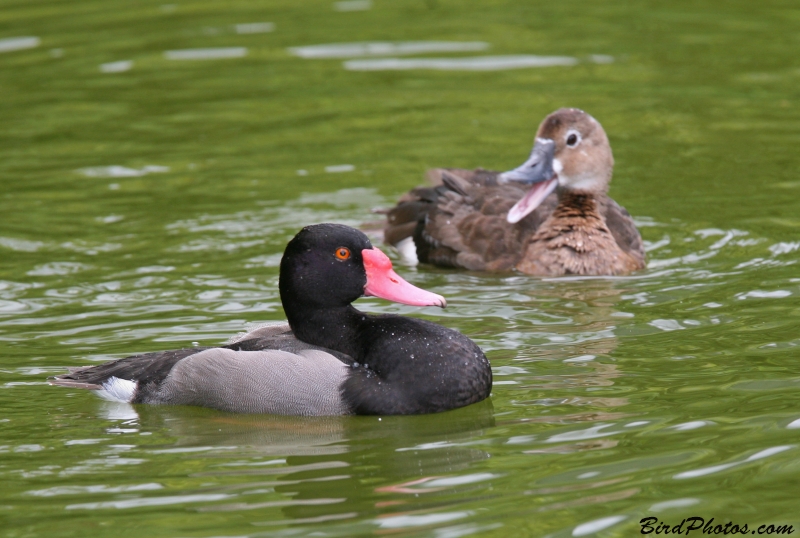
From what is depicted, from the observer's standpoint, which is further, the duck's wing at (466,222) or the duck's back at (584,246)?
the duck's wing at (466,222)

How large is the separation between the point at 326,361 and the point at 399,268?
338 centimetres

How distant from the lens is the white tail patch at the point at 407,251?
34.5 feet

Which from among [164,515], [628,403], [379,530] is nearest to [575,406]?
[628,403]

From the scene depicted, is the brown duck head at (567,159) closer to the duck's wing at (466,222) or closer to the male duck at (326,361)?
the duck's wing at (466,222)

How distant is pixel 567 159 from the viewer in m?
10.3

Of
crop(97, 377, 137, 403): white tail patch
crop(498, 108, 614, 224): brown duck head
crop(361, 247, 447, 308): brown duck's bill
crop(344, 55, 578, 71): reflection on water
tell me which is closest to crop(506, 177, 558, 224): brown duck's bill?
crop(498, 108, 614, 224): brown duck head

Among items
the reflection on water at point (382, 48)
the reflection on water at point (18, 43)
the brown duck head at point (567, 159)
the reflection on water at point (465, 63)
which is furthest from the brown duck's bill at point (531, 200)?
the reflection on water at point (18, 43)

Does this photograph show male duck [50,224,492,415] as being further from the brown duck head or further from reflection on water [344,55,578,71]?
reflection on water [344,55,578,71]

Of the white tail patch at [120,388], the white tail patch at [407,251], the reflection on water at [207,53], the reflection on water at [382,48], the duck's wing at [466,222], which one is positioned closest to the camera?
the white tail patch at [120,388]

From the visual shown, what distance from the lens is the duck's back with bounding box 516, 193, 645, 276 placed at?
388 inches

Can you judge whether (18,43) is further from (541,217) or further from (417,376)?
(417,376)

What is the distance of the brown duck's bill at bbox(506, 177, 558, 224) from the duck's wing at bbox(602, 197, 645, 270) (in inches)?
17.6

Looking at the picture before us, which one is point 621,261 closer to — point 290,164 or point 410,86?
point 290,164

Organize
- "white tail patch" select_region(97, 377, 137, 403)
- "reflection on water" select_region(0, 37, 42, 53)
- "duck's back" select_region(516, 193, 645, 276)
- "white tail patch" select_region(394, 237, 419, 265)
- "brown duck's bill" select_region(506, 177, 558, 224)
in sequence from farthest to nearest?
"reflection on water" select_region(0, 37, 42, 53)
"white tail patch" select_region(394, 237, 419, 265)
"brown duck's bill" select_region(506, 177, 558, 224)
"duck's back" select_region(516, 193, 645, 276)
"white tail patch" select_region(97, 377, 137, 403)
